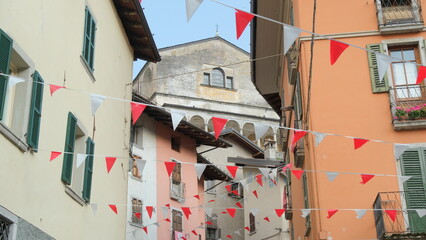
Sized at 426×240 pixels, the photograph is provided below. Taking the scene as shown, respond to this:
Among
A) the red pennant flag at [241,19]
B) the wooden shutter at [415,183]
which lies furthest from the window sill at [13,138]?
the wooden shutter at [415,183]

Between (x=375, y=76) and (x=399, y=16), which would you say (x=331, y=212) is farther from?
(x=399, y=16)

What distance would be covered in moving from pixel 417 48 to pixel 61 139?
8761 millimetres

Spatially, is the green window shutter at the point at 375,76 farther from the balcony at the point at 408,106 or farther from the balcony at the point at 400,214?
the balcony at the point at 400,214

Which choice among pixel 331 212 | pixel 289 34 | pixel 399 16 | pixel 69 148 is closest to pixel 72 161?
pixel 69 148

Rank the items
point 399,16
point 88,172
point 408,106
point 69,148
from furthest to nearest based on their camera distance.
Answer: point 399,16 < point 408,106 < point 88,172 < point 69,148

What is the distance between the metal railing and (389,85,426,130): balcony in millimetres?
1677

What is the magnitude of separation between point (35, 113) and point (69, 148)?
2087 millimetres

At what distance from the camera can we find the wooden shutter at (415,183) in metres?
14.2

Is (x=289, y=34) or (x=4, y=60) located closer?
(x=289, y=34)

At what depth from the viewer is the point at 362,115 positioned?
613 inches

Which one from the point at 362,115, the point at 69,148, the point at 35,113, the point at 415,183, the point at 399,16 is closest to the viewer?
the point at 35,113

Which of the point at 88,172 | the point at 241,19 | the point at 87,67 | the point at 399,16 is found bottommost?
the point at 88,172

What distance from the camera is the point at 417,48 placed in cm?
1603

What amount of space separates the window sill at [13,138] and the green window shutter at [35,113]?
20 centimetres
